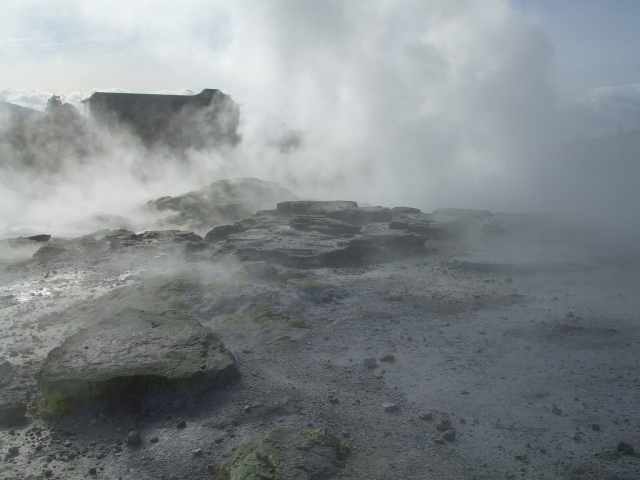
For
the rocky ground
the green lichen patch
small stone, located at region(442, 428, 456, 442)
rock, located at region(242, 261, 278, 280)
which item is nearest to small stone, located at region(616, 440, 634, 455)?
the rocky ground

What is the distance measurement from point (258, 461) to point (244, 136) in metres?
13.7

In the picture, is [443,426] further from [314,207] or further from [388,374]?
[314,207]

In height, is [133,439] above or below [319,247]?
below

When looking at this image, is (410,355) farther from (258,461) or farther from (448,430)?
(258,461)

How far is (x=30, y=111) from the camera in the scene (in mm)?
18625

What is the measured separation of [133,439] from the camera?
3.25 meters

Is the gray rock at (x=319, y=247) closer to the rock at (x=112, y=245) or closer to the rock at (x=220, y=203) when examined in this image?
the rock at (x=112, y=245)

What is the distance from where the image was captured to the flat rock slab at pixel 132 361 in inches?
144

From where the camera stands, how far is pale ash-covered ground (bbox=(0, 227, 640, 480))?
3.07 meters

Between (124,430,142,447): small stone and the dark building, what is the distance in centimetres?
1587

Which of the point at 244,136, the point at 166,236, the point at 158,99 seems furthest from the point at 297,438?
the point at 158,99

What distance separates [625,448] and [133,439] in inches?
102

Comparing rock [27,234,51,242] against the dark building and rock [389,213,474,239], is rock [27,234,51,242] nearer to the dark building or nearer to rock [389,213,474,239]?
rock [389,213,474,239]

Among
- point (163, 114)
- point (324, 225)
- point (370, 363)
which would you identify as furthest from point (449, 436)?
point (163, 114)
